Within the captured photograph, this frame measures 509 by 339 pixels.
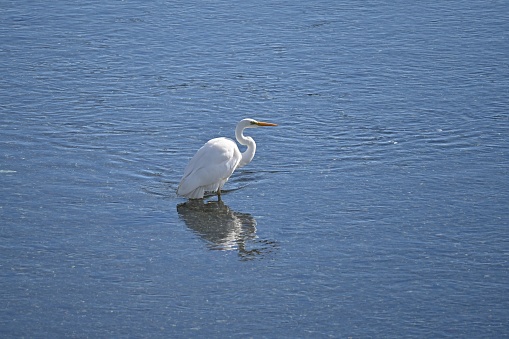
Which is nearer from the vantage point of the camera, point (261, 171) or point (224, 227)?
point (224, 227)

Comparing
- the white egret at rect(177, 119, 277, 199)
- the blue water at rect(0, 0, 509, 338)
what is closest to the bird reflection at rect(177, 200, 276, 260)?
the blue water at rect(0, 0, 509, 338)

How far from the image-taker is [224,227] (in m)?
8.73

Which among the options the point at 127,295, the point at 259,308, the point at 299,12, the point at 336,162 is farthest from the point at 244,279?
the point at 299,12

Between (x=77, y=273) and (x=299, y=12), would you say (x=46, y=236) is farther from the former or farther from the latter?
(x=299, y=12)

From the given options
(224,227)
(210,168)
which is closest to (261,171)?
(210,168)

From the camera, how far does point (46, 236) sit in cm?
838

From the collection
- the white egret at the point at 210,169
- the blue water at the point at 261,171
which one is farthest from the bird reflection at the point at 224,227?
the white egret at the point at 210,169

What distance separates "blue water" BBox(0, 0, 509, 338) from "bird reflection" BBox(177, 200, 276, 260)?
27mm

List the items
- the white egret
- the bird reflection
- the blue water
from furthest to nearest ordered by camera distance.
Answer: the white egret, the bird reflection, the blue water

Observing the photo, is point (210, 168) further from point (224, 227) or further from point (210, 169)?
point (224, 227)

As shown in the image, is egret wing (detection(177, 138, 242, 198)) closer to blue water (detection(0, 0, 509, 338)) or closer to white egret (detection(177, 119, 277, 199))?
white egret (detection(177, 119, 277, 199))

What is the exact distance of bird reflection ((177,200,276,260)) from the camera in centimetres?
820

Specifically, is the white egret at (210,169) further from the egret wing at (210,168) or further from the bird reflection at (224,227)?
the bird reflection at (224,227)

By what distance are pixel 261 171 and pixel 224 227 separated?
1.38 meters
